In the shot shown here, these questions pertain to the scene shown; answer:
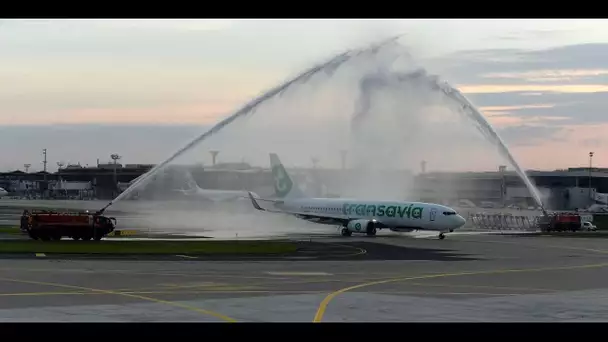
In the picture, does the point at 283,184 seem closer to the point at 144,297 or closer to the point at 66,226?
the point at 66,226

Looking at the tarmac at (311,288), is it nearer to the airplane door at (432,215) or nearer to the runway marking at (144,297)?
the runway marking at (144,297)

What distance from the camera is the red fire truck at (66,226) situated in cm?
6316

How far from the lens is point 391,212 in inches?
3204

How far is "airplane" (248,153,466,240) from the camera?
7806 cm

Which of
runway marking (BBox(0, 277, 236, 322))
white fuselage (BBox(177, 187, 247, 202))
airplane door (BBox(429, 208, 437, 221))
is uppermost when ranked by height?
white fuselage (BBox(177, 187, 247, 202))

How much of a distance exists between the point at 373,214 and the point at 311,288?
4953cm

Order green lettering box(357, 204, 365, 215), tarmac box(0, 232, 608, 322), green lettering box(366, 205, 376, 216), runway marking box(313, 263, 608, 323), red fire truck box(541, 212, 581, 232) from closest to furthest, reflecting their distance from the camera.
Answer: tarmac box(0, 232, 608, 322) → runway marking box(313, 263, 608, 323) → green lettering box(366, 205, 376, 216) → green lettering box(357, 204, 365, 215) → red fire truck box(541, 212, 581, 232)

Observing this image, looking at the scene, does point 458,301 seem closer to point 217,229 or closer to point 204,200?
point 217,229

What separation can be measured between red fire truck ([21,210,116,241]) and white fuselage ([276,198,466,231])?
27690 mm

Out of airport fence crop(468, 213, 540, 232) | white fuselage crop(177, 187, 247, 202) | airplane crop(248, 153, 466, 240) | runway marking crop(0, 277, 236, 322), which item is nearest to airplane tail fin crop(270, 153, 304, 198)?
airplane crop(248, 153, 466, 240)

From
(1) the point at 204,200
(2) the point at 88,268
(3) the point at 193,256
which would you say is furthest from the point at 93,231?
(1) the point at 204,200

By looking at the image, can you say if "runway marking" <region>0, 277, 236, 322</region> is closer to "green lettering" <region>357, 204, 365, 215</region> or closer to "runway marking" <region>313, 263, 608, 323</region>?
"runway marking" <region>313, 263, 608, 323</region>

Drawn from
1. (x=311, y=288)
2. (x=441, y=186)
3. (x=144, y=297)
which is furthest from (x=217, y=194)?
(x=144, y=297)
